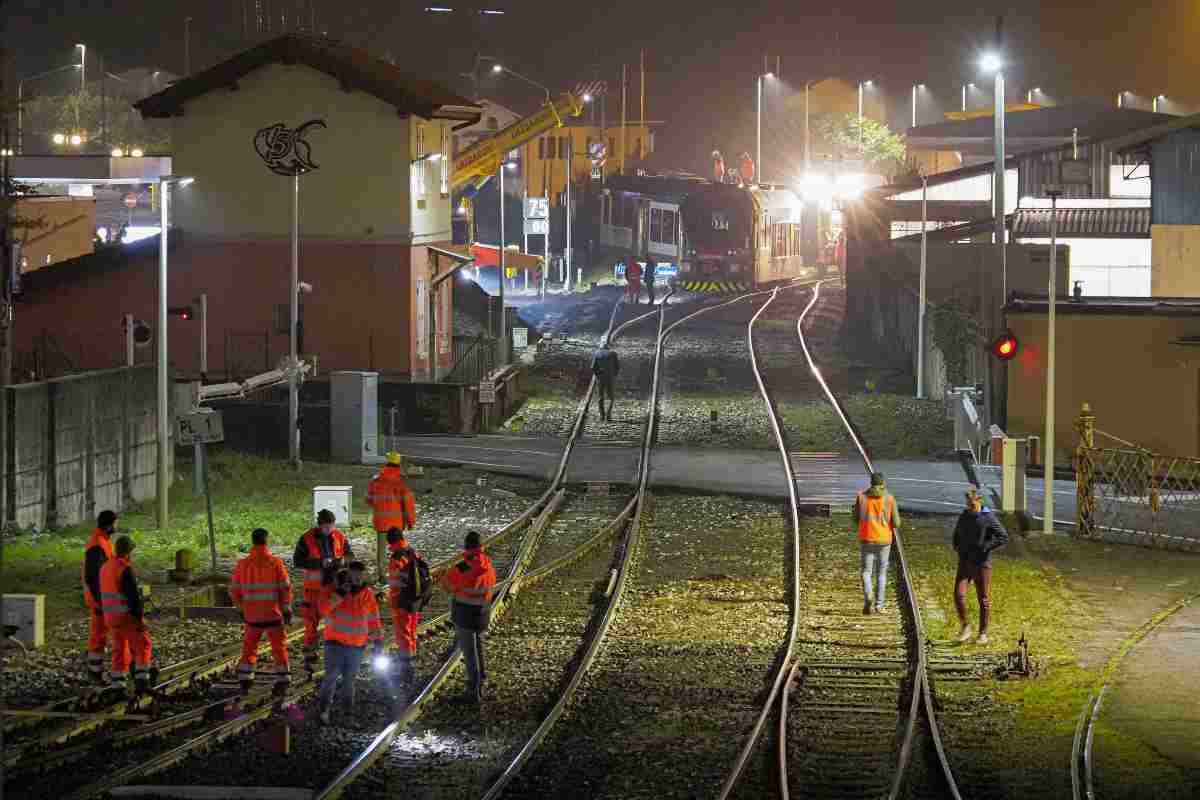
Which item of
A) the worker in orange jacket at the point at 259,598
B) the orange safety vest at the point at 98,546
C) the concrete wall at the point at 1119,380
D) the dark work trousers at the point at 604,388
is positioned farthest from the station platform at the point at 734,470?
the orange safety vest at the point at 98,546

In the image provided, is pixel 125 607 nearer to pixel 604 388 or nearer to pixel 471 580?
pixel 471 580

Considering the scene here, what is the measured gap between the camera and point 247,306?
4012cm

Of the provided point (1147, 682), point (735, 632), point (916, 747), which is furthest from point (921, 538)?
point (916, 747)

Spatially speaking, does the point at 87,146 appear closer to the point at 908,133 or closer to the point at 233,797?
the point at 908,133

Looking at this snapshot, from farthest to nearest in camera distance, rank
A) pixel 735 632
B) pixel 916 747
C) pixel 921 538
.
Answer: pixel 921 538 < pixel 735 632 < pixel 916 747

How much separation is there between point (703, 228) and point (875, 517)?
45774mm

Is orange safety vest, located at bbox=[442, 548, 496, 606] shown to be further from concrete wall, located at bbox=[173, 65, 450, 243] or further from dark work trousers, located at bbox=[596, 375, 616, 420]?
concrete wall, located at bbox=[173, 65, 450, 243]

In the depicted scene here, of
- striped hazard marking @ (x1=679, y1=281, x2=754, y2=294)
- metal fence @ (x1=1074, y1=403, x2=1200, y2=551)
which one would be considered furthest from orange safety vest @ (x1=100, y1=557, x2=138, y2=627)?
striped hazard marking @ (x1=679, y1=281, x2=754, y2=294)

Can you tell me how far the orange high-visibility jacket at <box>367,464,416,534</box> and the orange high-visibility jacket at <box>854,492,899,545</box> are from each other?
4763 mm

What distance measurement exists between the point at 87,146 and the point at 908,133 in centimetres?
4151

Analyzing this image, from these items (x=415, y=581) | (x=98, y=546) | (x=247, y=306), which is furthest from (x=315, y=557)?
(x=247, y=306)

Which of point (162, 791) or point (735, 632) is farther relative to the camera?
point (735, 632)

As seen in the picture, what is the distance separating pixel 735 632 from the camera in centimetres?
1764

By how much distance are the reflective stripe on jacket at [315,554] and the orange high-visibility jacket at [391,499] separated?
275 centimetres
